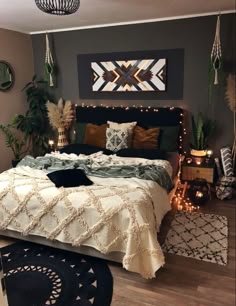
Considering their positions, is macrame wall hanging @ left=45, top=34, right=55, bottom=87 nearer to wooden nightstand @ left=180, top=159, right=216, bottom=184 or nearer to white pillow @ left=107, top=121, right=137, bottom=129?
white pillow @ left=107, top=121, right=137, bottom=129

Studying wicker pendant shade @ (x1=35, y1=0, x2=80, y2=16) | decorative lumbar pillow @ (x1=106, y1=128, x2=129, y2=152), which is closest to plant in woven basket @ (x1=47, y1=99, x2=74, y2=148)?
decorative lumbar pillow @ (x1=106, y1=128, x2=129, y2=152)

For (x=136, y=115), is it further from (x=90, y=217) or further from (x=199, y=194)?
(x=90, y=217)

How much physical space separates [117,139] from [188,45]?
165 centimetres

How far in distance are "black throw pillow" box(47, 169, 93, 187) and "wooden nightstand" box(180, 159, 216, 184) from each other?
165cm

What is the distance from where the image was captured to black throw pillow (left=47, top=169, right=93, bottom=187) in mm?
2584

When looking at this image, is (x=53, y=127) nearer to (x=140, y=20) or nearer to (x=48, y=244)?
(x=140, y=20)

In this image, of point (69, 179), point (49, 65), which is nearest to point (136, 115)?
point (49, 65)

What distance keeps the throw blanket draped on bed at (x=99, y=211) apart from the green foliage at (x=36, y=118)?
180 cm

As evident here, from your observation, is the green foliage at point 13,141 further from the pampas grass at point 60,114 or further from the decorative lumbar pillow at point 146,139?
the decorative lumbar pillow at point 146,139

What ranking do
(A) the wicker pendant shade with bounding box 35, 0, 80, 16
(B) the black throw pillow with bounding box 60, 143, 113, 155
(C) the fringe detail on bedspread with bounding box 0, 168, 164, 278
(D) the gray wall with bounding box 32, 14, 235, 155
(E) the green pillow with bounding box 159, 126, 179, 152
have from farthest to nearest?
1. (E) the green pillow with bounding box 159, 126, 179, 152
2. (B) the black throw pillow with bounding box 60, 143, 113, 155
3. (D) the gray wall with bounding box 32, 14, 235, 155
4. (A) the wicker pendant shade with bounding box 35, 0, 80, 16
5. (C) the fringe detail on bedspread with bounding box 0, 168, 164, 278

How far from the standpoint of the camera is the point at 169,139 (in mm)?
3879

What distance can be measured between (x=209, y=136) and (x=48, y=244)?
2615mm

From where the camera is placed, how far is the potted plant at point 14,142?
438 centimetres

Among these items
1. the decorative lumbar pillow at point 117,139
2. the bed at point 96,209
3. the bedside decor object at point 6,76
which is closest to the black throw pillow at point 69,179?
the bed at point 96,209
